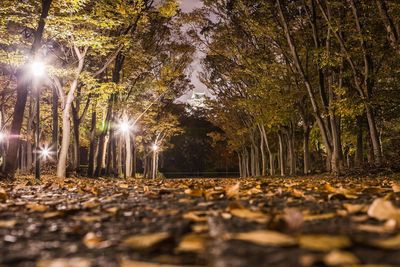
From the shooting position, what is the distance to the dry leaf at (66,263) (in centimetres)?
134

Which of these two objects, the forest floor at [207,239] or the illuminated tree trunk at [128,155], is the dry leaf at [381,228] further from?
the illuminated tree trunk at [128,155]

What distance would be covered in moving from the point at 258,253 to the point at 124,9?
15187 mm

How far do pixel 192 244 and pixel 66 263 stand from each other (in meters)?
0.50

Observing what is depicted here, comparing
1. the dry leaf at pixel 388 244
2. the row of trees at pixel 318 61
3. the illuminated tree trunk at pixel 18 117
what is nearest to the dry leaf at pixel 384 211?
the dry leaf at pixel 388 244

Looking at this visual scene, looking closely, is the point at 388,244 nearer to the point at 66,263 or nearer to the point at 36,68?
the point at 66,263

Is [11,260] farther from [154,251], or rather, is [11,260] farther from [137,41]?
[137,41]

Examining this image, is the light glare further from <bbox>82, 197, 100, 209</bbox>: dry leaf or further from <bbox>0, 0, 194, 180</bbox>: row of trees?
<bbox>82, 197, 100, 209</bbox>: dry leaf

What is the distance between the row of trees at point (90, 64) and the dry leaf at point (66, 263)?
11029mm

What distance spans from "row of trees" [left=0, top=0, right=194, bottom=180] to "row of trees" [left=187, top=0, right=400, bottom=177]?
3022 millimetres

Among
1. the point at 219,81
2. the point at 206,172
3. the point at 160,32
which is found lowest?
the point at 206,172

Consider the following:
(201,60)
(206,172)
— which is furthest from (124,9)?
(206,172)

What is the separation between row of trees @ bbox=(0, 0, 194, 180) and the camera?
41.6 ft

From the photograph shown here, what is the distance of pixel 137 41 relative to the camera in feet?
67.8

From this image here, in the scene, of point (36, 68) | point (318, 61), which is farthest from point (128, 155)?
point (318, 61)
